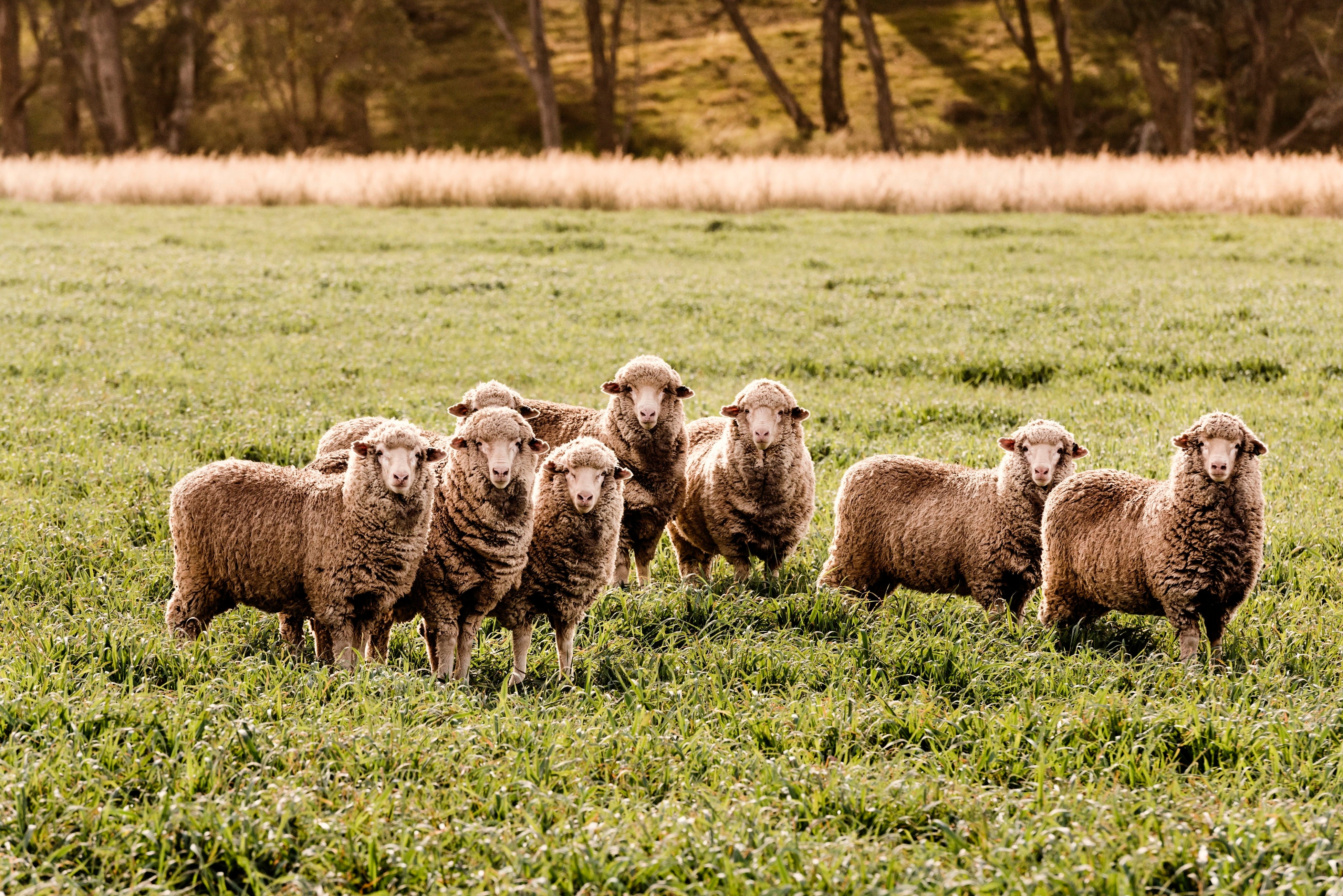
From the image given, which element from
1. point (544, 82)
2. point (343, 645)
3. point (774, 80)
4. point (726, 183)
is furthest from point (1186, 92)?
point (343, 645)

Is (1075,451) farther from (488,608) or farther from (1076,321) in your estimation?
(1076,321)

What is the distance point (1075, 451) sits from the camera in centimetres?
562

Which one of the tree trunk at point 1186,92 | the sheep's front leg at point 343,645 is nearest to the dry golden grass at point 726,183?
the tree trunk at point 1186,92

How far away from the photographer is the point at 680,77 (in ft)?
172

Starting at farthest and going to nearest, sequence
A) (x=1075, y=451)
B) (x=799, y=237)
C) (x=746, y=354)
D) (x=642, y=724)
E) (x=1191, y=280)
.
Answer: (x=799, y=237) → (x=1191, y=280) → (x=746, y=354) → (x=1075, y=451) → (x=642, y=724)

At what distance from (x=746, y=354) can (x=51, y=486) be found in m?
6.50

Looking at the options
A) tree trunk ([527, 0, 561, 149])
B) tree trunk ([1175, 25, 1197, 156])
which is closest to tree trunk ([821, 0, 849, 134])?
tree trunk ([527, 0, 561, 149])

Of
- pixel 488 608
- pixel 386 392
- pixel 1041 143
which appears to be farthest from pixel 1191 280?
pixel 1041 143

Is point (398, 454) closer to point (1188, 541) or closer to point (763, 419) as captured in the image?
point (763, 419)

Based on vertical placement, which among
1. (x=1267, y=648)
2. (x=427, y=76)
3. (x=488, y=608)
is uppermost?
(x=427, y=76)

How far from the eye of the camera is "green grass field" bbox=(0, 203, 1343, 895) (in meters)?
3.36

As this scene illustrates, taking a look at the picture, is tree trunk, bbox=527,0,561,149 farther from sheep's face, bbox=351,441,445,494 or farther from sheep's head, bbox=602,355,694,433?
sheep's face, bbox=351,441,445,494

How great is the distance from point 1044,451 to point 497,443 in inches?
98.1

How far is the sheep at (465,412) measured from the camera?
5.56 metres
